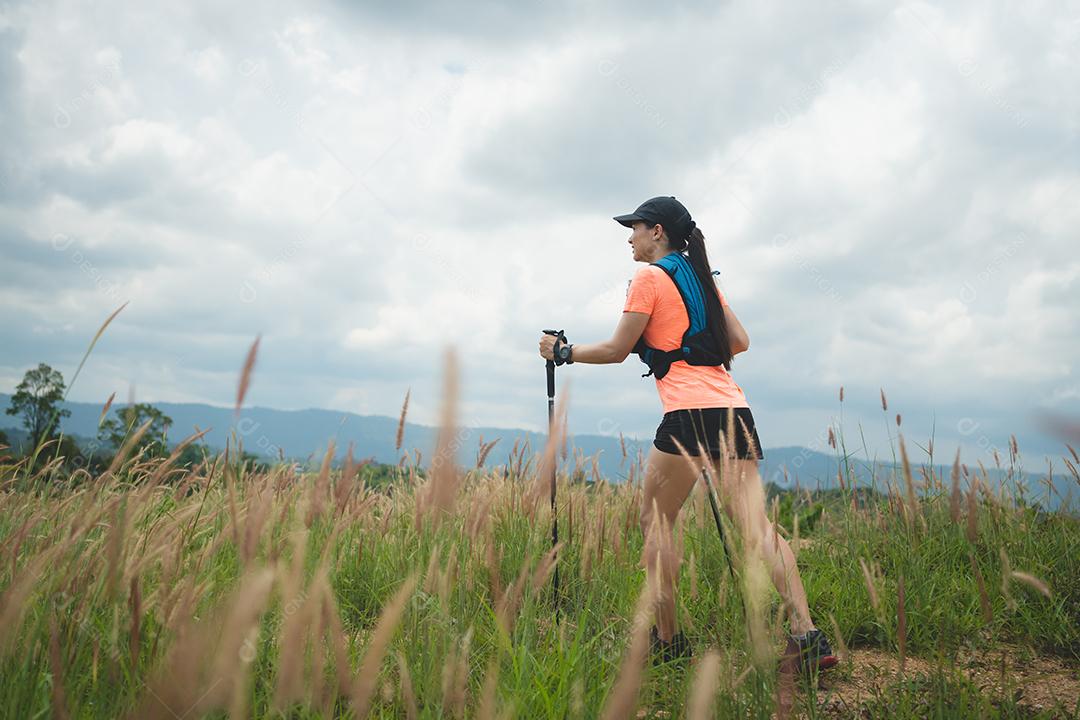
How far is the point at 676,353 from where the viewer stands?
3285 millimetres

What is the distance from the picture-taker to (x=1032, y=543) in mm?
3967

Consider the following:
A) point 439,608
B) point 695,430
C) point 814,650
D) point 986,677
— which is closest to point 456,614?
point 439,608

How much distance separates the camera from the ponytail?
3312 mm

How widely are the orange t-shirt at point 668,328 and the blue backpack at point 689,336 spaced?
2 centimetres

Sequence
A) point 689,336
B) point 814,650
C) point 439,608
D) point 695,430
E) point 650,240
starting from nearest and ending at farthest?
1. point 439,608
2. point 814,650
3. point 695,430
4. point 689,336
5. point 650,240

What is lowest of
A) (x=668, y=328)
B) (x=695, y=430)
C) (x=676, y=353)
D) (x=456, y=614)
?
(x=456, y=614)

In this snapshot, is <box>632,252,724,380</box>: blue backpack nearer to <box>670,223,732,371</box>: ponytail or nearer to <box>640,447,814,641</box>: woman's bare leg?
<box>670,223,732,371</box>: ponytail

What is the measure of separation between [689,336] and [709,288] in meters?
0.30

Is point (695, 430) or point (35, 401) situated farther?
point (35, 401)

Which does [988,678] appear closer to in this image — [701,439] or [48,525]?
[701,439]

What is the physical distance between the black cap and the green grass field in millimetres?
1465

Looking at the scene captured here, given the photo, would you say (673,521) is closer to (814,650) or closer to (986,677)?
(814,650)

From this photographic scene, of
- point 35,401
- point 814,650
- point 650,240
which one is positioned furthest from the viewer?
point 35,401

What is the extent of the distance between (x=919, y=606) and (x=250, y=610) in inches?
134
